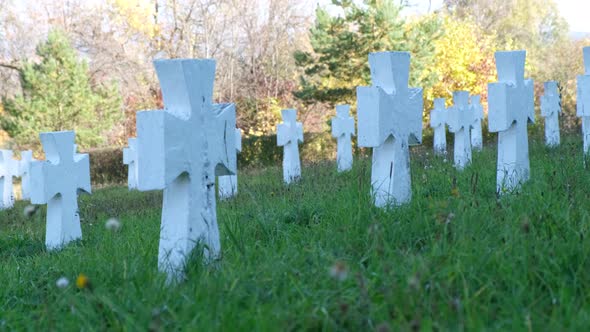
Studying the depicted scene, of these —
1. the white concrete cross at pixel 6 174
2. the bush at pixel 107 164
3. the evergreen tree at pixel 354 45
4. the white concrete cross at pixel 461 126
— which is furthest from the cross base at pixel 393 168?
the bush at pixel 107 164

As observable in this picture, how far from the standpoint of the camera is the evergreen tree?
24641 millimetres

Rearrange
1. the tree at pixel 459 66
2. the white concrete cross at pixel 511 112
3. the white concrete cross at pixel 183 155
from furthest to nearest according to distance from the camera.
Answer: the tree at pixel 459 66
the white concrete cross at pixel 511 112
the white concrete cross at pixel 183 155

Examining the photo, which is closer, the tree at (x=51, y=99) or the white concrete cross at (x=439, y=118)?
the white concrete cross at (x=439, y=118)

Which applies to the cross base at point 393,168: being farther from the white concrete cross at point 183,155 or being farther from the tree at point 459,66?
the tree at point 459,66

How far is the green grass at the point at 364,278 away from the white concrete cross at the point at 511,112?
4.52ft

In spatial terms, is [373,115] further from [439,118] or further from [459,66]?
[459,66]

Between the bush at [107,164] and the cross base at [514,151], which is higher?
the cross base at [514,151]

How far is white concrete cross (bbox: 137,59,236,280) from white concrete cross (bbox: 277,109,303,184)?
907 centimetres

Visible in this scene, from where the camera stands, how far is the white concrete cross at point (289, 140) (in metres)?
13.3

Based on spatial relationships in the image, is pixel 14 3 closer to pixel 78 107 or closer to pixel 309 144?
pixel 78 107

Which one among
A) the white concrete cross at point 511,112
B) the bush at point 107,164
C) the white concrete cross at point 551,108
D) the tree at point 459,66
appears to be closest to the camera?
the white concrete cross at point 511,112

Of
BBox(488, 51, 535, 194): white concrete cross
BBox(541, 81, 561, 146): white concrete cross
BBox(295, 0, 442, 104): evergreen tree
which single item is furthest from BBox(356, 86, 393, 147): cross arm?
BBox(295, 0, 442, 104): evergreen tree

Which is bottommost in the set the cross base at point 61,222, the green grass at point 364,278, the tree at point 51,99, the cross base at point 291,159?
the cross base at point 61,222

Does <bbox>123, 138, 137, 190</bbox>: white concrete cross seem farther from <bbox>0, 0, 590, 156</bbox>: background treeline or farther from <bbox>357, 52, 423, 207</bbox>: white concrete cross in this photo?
<bbox>357, 52, 423, 207</bbox>: white concrete cross
